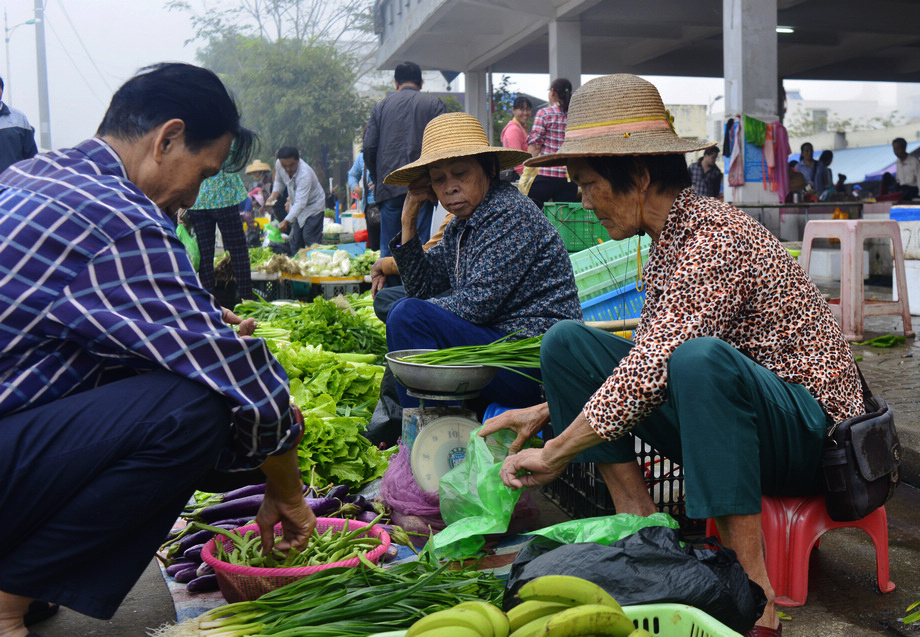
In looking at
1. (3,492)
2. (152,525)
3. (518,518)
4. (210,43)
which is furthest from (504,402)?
(210,43)

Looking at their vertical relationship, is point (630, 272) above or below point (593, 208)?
below

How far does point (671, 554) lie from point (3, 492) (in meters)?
1.42

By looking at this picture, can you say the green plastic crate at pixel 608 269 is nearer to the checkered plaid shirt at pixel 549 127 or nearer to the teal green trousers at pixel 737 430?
the teal green trousers at pixel 737 430

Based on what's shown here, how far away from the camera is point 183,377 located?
173cm

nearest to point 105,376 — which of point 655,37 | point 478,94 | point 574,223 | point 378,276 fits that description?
point 378,276

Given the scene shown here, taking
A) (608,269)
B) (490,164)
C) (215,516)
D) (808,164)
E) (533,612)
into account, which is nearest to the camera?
(533,612)

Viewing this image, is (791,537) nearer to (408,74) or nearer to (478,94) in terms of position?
(408,74)

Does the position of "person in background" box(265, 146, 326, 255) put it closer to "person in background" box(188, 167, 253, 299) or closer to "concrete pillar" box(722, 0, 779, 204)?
"person in background" box(188, 167, 253, 299)

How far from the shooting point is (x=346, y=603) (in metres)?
1.94

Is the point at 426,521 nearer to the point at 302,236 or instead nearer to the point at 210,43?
the point at 302,236

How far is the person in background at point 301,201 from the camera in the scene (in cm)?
1030

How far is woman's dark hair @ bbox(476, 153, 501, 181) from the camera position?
331cm

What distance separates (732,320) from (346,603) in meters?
1.24

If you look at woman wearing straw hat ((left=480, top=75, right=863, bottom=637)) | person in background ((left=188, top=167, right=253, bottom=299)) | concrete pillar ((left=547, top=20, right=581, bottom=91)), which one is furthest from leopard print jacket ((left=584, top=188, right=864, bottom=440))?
concrete pillar ((left=547, top=20, right=581, bottom=91))
